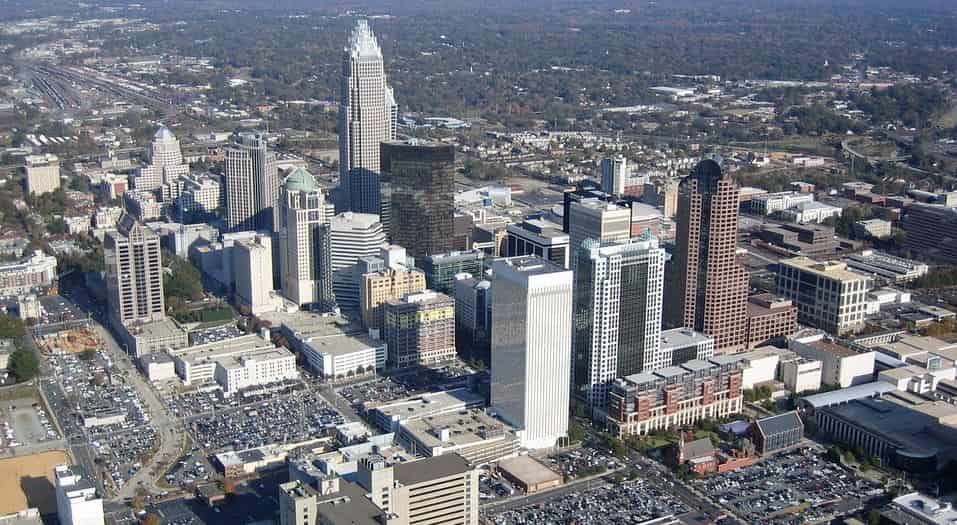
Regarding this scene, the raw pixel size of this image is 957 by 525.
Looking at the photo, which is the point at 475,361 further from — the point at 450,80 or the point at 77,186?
the point at 450,80

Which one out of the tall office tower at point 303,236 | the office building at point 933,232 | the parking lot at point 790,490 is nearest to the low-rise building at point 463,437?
the parking lot at point 790,490

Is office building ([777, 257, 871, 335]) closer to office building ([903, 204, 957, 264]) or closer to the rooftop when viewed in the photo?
office building ([903, 204, 957, 264])

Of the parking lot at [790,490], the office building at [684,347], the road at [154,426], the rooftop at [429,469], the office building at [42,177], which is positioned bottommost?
the parking lot at [790,490]

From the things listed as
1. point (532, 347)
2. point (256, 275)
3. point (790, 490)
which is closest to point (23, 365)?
point (256, 275)

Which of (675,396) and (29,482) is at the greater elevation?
(675,396)

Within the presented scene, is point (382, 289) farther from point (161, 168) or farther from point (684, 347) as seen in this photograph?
point (161, 168)

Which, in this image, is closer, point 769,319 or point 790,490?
point 790,490

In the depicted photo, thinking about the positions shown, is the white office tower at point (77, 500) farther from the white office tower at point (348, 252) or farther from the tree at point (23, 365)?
the white office tower at point (348, 252)
